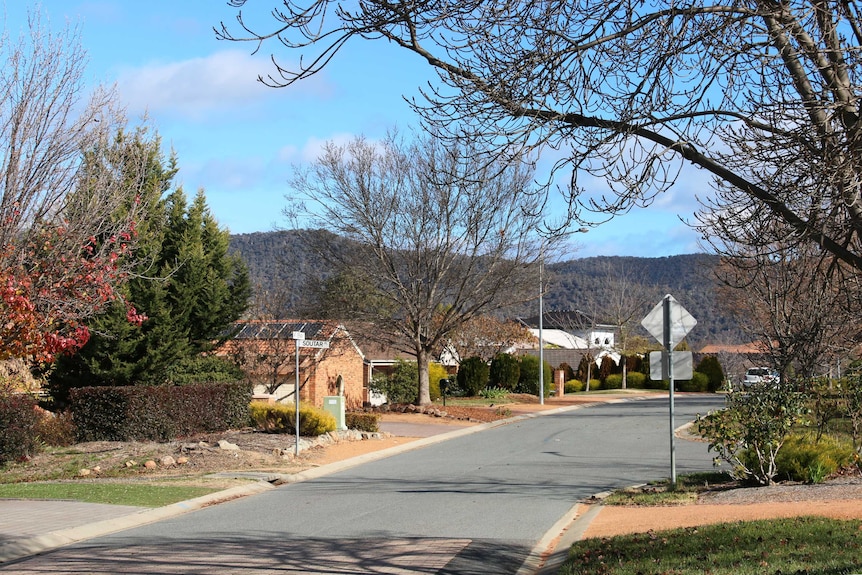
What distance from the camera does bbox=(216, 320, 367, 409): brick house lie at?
34469 millimetres

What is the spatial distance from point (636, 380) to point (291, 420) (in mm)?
45199

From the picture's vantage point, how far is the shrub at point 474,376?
4722 cm

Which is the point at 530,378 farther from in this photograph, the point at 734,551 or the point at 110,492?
the point at 734,551

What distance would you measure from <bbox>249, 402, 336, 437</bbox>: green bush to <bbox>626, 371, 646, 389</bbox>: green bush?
4389 centimetres

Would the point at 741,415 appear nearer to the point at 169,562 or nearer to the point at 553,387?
the point at 169,562

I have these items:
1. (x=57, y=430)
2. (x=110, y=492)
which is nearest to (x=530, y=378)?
(x=57, y=430)

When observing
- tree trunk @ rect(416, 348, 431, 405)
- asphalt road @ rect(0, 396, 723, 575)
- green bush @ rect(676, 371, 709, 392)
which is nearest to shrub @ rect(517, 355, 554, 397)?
green bush @ rect(676, 371, 709, 392)

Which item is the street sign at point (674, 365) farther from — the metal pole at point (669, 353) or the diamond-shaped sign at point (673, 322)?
the diamond-shaped sign at point (673, 322)

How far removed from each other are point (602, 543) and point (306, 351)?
2827 centimetres

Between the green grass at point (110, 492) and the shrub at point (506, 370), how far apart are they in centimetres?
3505

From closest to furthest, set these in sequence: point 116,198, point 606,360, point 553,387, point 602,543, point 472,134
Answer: point 472,134 < point 602,543 < point 116,198 < point 553,387 < point 606,360

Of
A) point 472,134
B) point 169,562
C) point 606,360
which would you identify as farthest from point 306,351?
point 606,360

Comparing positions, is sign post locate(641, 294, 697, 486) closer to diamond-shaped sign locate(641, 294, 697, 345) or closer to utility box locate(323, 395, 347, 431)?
diamond-shaped sign locate(641, 294, 697, 345)

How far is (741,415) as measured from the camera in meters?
14.0
